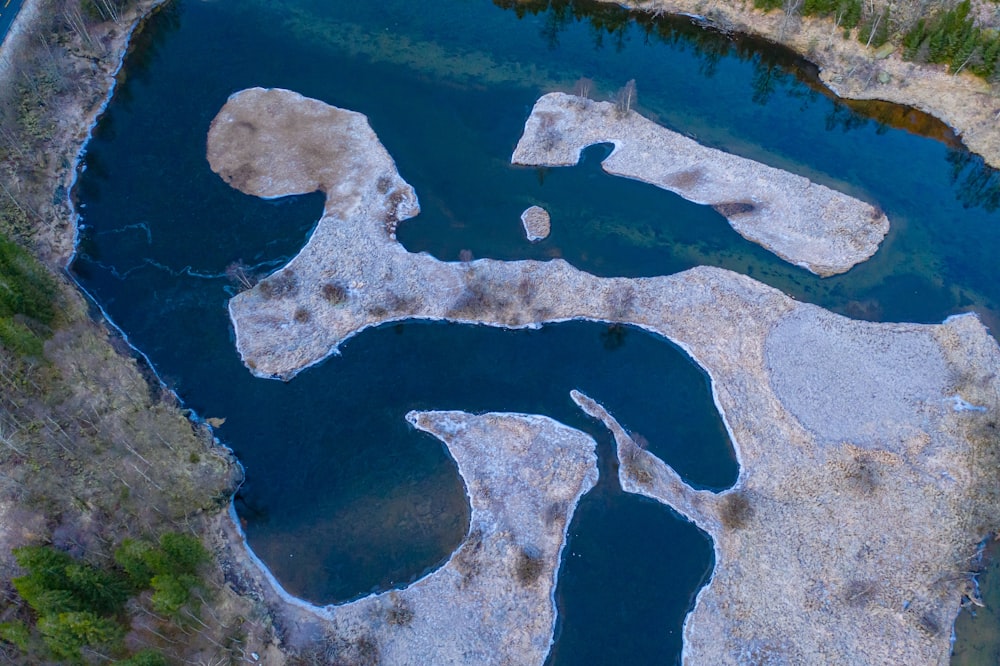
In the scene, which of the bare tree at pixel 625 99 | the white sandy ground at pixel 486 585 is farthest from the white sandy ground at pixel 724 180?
the white sandy ground at pixel 486 585

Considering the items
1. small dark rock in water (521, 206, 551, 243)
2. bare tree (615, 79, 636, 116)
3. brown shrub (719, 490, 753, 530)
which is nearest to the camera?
brown shrub (719, 490, 753, 530)

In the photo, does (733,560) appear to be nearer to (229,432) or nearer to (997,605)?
(997,605)

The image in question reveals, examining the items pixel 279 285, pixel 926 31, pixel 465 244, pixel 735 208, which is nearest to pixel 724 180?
pixel 735 208

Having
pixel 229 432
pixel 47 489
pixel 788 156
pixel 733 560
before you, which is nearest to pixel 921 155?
pixel 788 156

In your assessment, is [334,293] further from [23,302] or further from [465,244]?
[23,302]

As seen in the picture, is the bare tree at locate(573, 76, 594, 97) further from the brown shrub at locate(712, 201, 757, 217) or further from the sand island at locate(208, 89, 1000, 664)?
the sand island at locate(208, 89, 1000, 664)

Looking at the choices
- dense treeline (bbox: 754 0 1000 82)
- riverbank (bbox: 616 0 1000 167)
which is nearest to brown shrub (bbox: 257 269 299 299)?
riverbank (bbox: 616 0 1000 167)

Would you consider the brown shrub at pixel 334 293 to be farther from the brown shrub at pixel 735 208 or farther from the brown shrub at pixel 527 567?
the brown shrub at pixel 735 208
